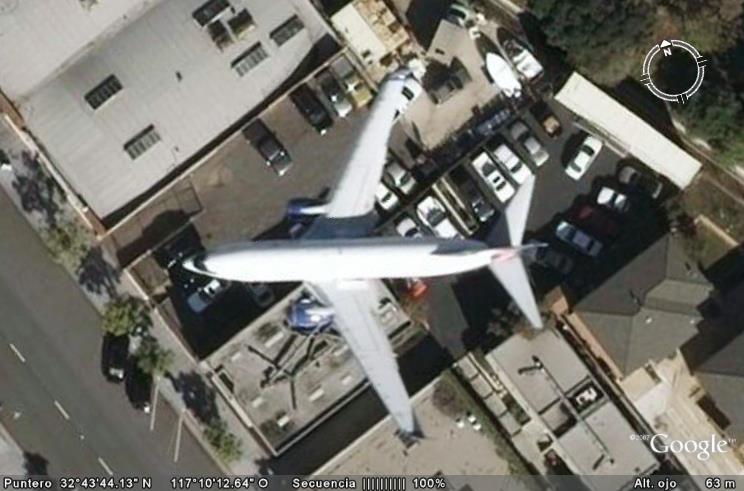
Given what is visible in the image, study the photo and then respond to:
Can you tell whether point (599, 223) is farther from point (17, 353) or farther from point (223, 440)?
point (17, 353)

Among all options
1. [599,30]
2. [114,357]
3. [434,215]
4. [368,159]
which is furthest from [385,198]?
[114,357]

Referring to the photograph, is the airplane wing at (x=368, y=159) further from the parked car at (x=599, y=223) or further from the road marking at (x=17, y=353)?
the road marking at (x=17, y=353)

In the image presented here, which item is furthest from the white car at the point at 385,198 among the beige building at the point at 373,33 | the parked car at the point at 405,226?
the beige building at the point at 373,33

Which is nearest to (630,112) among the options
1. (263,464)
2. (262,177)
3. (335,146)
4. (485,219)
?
(485,219)

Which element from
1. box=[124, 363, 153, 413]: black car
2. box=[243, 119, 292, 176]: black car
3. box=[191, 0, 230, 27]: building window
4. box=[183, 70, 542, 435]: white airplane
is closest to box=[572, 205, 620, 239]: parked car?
box=[183, 70, 542, 435]: white airplane

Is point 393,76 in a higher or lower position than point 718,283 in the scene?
higher

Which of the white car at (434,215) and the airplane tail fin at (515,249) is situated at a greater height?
the white car at (434,215)

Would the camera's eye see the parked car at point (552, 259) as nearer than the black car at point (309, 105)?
No

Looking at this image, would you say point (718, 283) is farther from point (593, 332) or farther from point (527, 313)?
point (527, 313)
